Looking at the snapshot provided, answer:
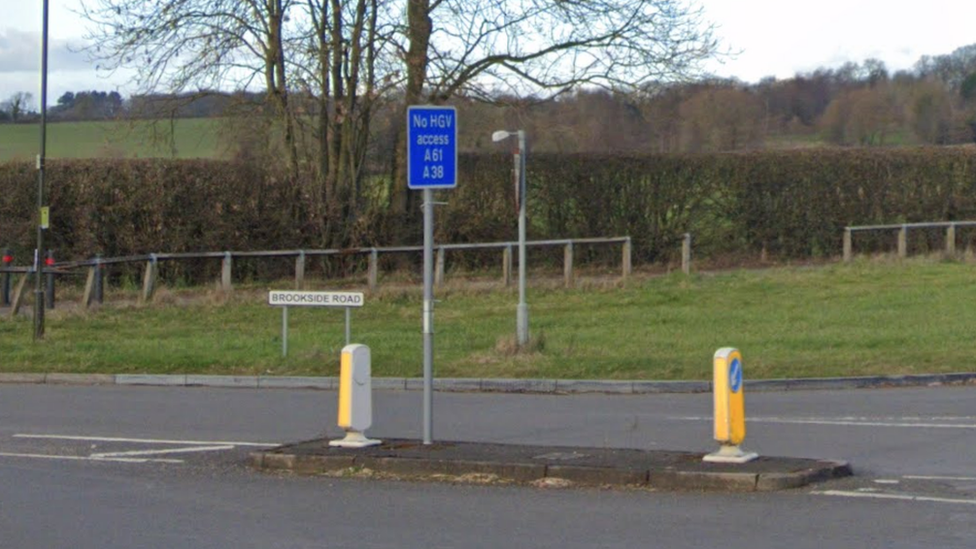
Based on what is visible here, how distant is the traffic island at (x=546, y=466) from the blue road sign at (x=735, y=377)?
56cm

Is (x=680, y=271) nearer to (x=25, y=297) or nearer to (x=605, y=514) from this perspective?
(x=25, y=297)

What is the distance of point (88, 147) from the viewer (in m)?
35.4

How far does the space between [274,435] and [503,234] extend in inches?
738

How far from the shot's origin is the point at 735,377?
32.9 ft

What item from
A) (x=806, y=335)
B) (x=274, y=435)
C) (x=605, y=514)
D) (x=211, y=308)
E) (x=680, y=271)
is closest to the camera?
(x=605, y=514)

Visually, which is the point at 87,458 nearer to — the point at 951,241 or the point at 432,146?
the point at 432,146

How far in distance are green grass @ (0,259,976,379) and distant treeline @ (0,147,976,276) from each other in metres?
2.72

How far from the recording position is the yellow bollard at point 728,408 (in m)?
9.91

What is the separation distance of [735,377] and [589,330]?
10.9 meters

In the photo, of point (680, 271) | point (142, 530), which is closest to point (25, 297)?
point (680, 271)

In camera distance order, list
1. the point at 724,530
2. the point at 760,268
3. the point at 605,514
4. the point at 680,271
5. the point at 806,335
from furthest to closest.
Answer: the point at 760,268 → the point at 680,271 → the point at 806,335 → the point at 605,514 → the point at 724,530

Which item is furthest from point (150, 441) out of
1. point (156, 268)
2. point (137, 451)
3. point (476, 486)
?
point (156, 268)

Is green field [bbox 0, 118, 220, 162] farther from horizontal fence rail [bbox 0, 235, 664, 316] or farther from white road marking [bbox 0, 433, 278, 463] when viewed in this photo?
white road marking [bbox 0, 433, 278, 463]

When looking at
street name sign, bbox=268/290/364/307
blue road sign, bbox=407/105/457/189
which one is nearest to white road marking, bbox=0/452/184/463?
blue road sign, bbox=407/105/457/189
